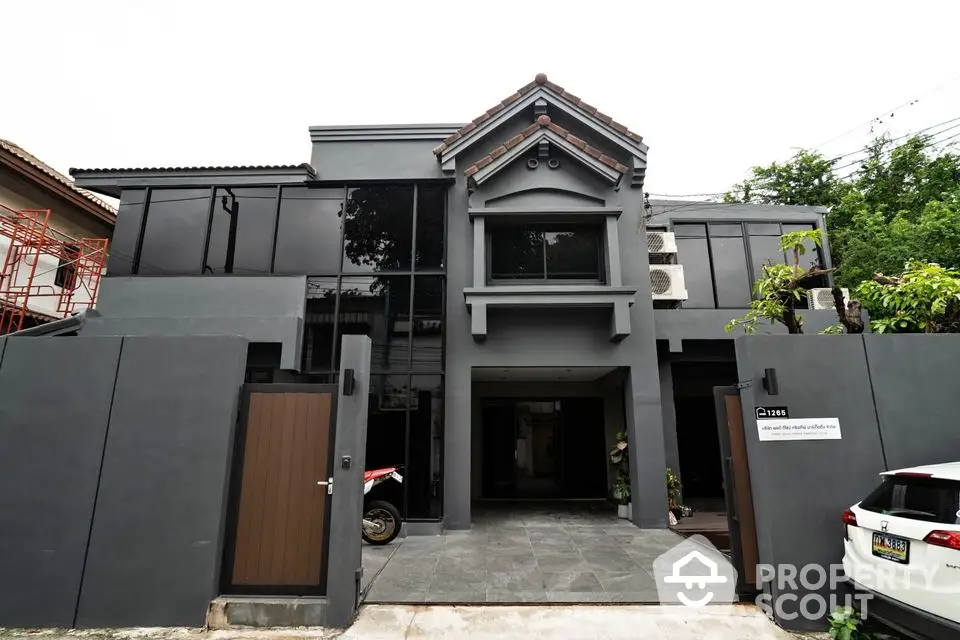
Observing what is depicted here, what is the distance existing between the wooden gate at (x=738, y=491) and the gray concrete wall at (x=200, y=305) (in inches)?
262

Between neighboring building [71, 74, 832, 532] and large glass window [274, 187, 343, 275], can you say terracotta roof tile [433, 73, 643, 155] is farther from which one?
large glass window [274, 187, 343, 275]

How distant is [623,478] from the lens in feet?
27.8

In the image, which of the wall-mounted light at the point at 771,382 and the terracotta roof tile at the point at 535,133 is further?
the terracotta roof tile at the point at 535,133

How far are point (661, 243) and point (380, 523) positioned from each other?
7800mm

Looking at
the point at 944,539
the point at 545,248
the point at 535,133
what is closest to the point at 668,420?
the point at 545,248

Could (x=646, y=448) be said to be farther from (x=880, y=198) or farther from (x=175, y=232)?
(x=880, y=198)

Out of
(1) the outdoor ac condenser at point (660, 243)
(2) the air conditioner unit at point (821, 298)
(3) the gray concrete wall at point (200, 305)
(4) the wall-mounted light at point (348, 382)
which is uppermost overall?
(1) the outdoor ac condenser at point (660, 243)

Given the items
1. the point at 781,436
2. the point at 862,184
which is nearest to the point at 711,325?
the point at 781,436

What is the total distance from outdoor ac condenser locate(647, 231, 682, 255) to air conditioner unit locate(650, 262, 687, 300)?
0.40m

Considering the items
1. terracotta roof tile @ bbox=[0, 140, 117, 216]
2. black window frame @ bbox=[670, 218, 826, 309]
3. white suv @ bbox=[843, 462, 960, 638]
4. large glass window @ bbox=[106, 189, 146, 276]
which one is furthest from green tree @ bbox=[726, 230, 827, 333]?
terracotta roof tile @ bbox=[0, 140, 117, 216]

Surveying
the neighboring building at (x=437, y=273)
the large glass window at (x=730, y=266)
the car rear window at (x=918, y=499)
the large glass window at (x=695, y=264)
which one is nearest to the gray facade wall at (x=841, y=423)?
the car rear window at (x=918, y=499)

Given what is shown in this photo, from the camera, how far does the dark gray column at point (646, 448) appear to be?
762cm

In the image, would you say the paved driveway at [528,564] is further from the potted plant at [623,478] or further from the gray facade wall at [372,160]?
the gray facade wall at [372,160]

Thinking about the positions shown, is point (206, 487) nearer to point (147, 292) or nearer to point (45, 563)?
point (45, 563)
